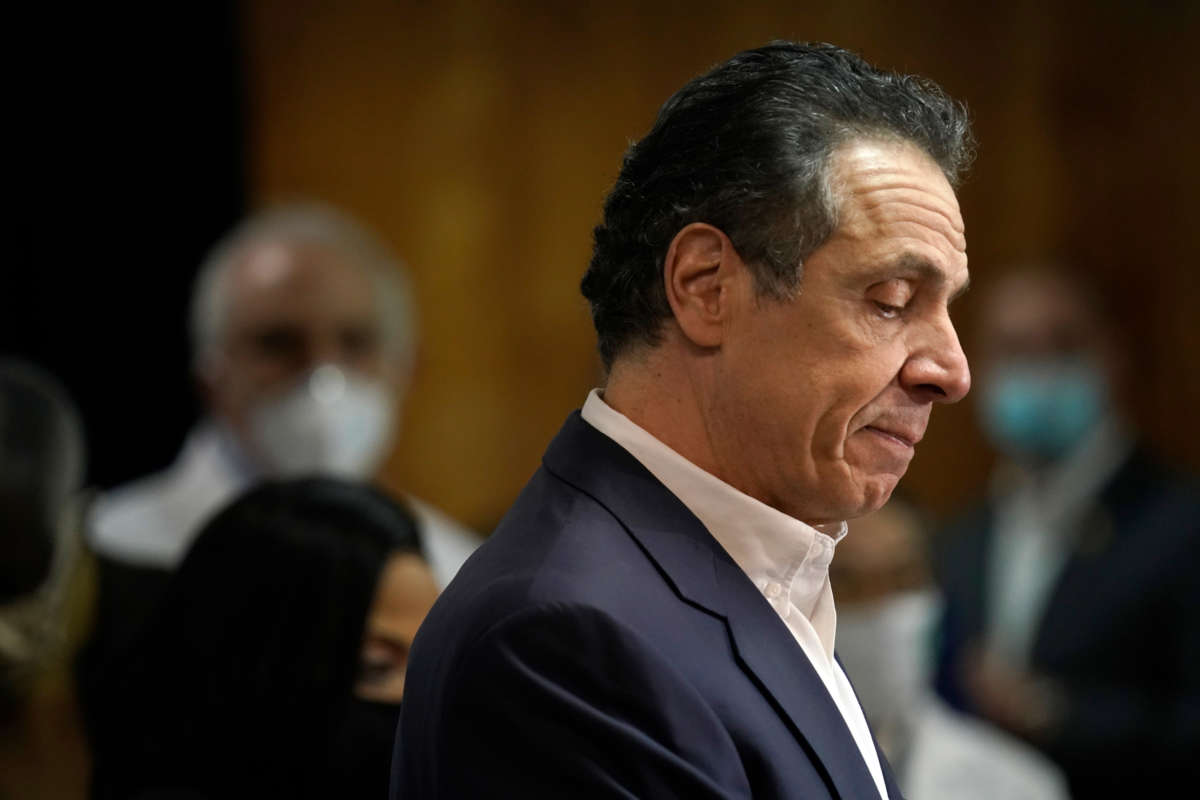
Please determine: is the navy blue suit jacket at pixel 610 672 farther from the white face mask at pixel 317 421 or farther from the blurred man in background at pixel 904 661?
the white face mask at pixel 317 421

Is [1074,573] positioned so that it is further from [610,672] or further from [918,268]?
[610,672]

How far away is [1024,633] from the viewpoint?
4.55 metres

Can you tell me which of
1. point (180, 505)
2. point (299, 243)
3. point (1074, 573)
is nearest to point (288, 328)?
point (299, 243)

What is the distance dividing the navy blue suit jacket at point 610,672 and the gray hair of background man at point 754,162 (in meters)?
0.17

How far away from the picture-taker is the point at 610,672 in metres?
1.25

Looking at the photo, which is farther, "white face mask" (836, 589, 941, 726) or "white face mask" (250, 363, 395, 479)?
"white face mask" (250, 363, 395, 479)

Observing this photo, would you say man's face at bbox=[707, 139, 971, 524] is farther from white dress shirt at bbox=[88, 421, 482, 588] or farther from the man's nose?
white dress shirt at bbox=[88, 421, 482, 588]

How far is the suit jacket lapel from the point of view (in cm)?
135

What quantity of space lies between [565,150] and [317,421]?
2.10 metres

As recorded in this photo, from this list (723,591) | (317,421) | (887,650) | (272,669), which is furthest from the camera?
(317,421)

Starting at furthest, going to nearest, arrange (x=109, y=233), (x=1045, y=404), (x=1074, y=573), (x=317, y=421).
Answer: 1. (x=1045, y=404)
2. (x=109, y=233)
3. (x=1074, y=573)
4. (x=317, y=421)

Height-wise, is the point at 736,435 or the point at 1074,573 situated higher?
the point at 736,435

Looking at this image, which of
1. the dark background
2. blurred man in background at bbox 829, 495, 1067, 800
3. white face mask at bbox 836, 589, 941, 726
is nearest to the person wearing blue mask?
blurred man in background at bbox 829, 495, 1067, 800

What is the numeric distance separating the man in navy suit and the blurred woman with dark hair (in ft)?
1.90
